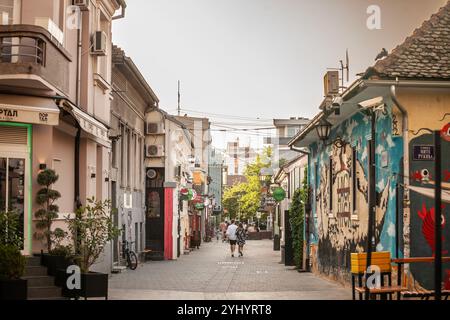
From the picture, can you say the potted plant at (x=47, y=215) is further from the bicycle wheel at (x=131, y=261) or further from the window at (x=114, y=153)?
the bicycle wheel at (x=131, y=261)

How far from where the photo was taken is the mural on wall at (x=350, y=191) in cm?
1480

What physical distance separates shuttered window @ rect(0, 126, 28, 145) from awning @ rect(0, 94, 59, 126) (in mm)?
601

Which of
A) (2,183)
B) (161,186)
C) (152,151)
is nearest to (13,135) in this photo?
(2,183)

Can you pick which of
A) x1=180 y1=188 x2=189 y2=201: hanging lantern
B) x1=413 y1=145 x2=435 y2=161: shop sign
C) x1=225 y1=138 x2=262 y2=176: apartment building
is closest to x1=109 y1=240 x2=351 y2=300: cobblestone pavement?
x1=413 y1=145 x2=435 y2=161: shop sign

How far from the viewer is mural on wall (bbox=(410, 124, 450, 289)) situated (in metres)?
14.0

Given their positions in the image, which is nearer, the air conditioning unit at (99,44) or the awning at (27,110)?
the awning at (27,110)

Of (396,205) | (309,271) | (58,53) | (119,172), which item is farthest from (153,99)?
(396,205)

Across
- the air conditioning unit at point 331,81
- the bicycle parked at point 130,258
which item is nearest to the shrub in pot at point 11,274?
the air conditioning unit at point 331,81

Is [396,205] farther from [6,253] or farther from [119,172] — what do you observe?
[119,172]

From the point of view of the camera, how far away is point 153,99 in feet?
109

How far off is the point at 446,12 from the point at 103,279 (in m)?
9.43

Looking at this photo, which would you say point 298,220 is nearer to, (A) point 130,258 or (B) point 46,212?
(A) point 130,258

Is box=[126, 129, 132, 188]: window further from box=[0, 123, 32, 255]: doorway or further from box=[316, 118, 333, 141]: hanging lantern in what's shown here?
box=[0, 123, 32, 255]: doorway

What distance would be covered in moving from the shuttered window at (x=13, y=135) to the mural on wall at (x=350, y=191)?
7587mm
